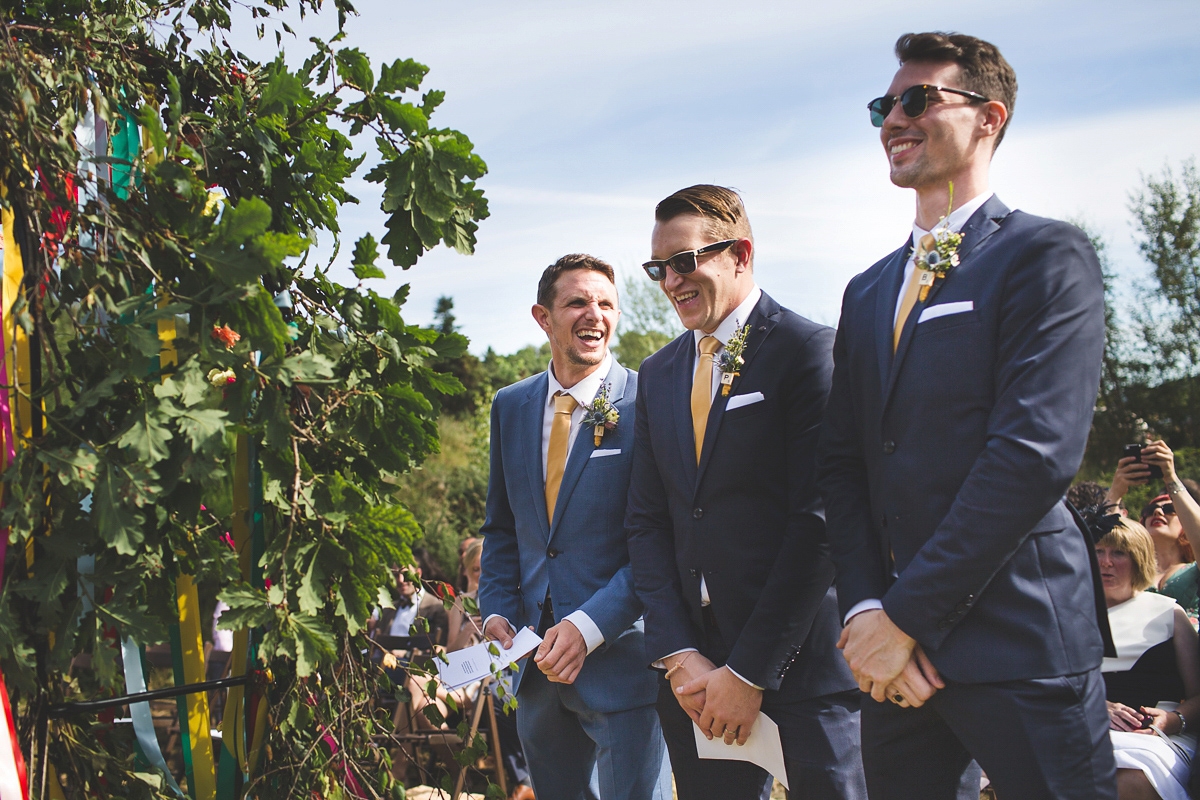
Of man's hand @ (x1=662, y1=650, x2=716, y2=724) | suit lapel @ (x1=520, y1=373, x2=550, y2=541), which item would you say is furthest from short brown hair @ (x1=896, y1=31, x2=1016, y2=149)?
suit lapel @ (x1=520, y1=373, x2=550, y2=541)

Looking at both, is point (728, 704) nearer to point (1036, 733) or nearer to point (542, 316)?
point (1036, 733)

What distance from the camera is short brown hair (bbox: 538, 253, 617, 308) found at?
3.74m

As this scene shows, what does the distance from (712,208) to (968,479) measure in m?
1.41

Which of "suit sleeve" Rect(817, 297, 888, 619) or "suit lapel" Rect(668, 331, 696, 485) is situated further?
"suit lapel" Rect(668, 331, 696, 485)

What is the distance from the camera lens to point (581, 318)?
3.63 meters

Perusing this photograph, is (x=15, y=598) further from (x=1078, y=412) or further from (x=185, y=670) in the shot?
(x=1078, y=412)

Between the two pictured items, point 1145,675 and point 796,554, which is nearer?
point 796,554

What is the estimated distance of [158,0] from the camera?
2.37 m

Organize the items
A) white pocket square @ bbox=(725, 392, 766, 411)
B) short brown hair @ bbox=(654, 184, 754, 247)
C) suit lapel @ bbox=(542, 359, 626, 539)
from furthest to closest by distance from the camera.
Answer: suit lapel @ bbox=(542, 359, 626, 539) → short brown hair @ bbox=(654, 184, 754, 247) → white pocket square @ bbox=(725, 392, 766, 411)

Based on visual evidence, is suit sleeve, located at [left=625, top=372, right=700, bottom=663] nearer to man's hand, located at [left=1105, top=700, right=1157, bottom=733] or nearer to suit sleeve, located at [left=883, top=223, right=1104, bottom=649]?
suit sleeve, located at [left=883, top=223, right=1104, bottom=649]

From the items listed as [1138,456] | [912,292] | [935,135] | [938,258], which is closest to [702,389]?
[912,292]

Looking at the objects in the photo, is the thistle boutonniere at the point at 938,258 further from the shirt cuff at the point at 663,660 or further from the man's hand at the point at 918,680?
the shirt cuff at the point at 663,660

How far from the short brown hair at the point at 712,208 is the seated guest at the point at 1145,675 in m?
2.43

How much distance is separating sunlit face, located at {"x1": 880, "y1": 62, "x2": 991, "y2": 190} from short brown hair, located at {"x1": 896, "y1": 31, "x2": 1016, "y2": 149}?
0.08 feet
